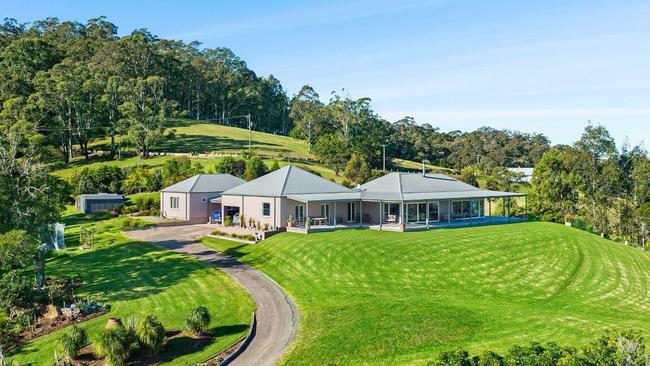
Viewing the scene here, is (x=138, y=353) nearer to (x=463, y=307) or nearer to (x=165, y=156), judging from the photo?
(x=463, y=307)

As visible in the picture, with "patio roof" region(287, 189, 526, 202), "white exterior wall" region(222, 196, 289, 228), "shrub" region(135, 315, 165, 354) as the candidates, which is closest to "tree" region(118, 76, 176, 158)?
"white exterior wall" region(222, 196, 289, 228)

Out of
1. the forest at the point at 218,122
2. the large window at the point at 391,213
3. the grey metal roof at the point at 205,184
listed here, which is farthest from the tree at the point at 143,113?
the large window at the point at 391,213

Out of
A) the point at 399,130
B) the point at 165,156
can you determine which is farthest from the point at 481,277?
the point at 399,130

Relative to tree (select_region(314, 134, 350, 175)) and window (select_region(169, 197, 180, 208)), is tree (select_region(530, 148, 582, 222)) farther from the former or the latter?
window (select_region(169, 197, 180, 208))

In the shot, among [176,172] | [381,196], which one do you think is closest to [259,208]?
[381,196]

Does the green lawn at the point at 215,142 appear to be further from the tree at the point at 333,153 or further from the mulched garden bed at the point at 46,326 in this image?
the mulched garden bed at the point at 46,326

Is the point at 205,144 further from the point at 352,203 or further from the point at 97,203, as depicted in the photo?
the point at 352,203
